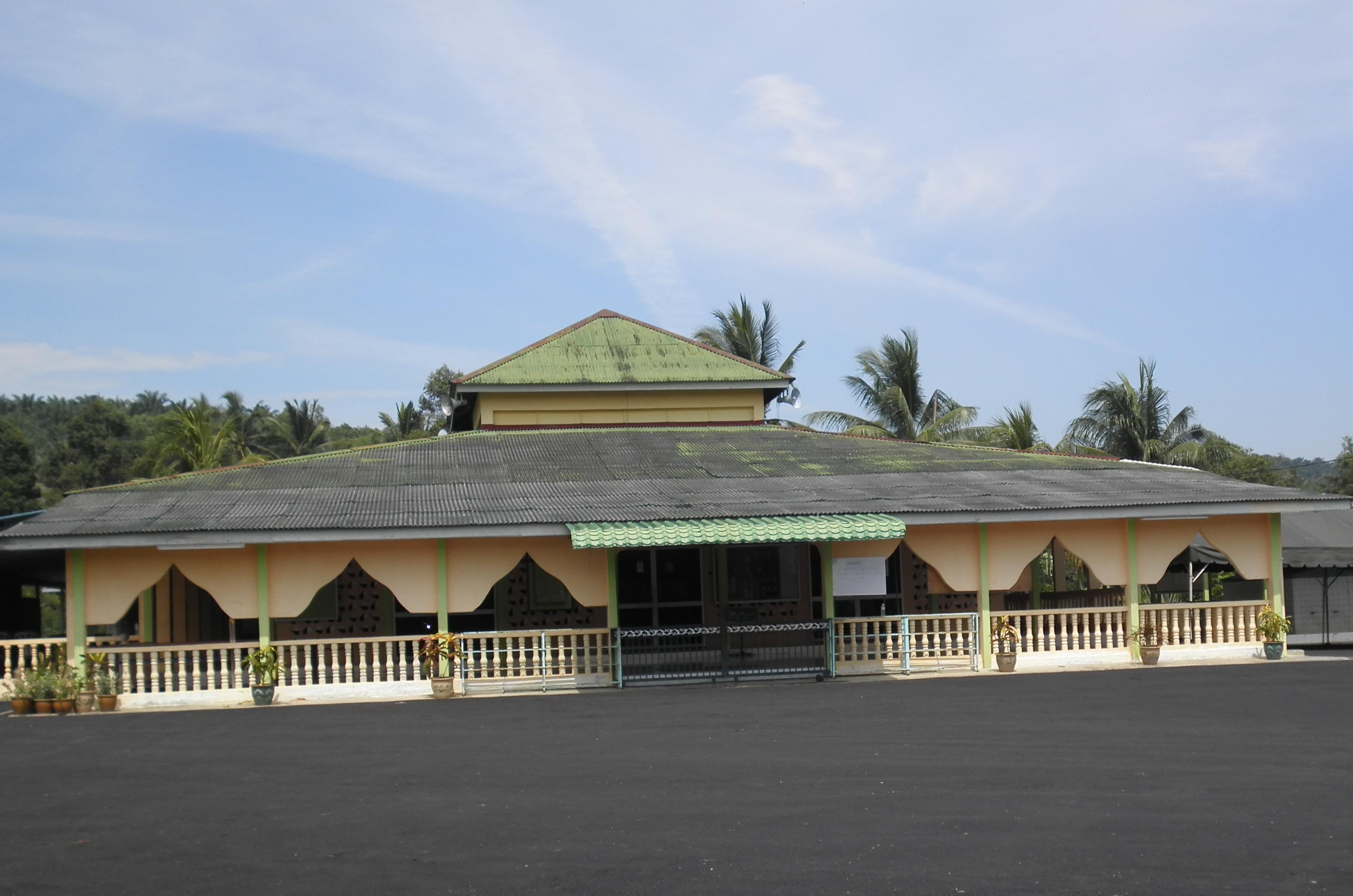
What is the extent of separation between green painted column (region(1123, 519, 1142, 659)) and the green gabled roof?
A: 800 centimetres

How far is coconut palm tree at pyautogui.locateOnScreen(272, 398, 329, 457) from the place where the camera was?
45.2 metres

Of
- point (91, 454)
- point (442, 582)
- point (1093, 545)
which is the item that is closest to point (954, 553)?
point (1093, 545)

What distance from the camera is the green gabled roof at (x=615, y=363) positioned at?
23141 millimetres

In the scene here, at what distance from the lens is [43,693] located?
48.8 feet

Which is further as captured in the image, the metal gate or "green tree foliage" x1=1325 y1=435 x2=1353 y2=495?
"green tree foliage" x1=1325 y1=435 x2=1353 y2=495

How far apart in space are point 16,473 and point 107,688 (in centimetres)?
3243

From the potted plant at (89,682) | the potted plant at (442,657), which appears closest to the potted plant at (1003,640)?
the potted plant at (442,657)

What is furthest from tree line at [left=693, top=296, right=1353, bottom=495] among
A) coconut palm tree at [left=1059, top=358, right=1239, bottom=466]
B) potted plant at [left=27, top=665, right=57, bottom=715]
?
potted plant at [left=27, top=665, right=57, bottom=715]

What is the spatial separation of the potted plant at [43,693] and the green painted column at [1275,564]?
15903 mm

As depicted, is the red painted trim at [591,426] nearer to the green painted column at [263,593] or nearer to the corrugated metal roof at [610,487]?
the corrugated metal roof at [610,487]

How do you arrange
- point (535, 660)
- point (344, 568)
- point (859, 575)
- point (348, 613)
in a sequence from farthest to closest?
point (348, 613)
point (859, 575)
point (535, 660)
point (344, 568)

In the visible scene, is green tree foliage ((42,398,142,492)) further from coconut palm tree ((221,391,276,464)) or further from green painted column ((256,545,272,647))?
green painted column ((256,545,272,647))

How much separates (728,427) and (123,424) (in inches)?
1430

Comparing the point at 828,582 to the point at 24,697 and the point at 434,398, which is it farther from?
the point at 434,398
